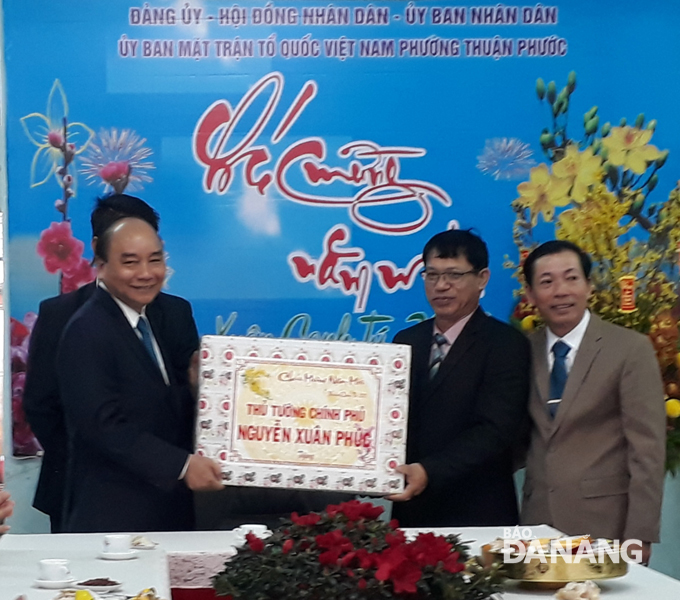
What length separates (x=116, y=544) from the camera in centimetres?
256

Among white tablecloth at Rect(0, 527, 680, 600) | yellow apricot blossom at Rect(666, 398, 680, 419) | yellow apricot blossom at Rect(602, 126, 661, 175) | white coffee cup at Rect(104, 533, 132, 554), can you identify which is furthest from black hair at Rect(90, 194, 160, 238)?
yellow apricot blossom at Rect(666, 398, 680, 419)

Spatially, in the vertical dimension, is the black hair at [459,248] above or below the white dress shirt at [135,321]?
above

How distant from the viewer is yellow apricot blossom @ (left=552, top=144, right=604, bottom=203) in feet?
13.2

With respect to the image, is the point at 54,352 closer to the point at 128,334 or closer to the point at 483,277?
the point at 128,334

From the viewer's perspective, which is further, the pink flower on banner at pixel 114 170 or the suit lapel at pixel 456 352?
the pink flower on banner at pixel 114 170

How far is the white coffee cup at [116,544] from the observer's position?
101 inches

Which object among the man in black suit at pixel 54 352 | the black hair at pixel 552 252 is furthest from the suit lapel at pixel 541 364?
the man in black suit at pixel 54 352

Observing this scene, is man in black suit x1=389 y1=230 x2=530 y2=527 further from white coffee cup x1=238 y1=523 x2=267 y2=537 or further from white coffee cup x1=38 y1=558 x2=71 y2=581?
white coffee cup x1=38 y1=558 x2=71 y2=581

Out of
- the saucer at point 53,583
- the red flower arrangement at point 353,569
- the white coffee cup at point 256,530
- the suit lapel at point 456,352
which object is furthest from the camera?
the suit lapel at point 456,352

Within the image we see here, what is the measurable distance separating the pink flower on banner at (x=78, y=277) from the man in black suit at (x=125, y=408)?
17cm

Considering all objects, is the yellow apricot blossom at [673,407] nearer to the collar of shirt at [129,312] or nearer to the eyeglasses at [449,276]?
the eyeglasses at [449,276]

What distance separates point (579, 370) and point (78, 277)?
1.81 m

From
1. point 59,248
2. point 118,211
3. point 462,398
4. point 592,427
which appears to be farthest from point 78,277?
point 592,427

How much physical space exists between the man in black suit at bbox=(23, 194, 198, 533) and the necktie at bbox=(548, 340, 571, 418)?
129 cm
